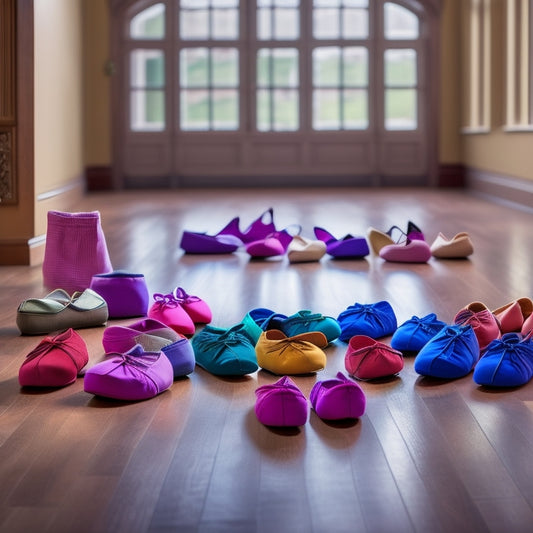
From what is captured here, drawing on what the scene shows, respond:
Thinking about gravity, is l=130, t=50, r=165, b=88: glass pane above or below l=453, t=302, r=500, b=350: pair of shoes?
above

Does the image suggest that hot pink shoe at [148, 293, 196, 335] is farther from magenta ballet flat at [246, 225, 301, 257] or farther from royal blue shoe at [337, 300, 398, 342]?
magenta ballet flat at [246, 225, 301, 257]

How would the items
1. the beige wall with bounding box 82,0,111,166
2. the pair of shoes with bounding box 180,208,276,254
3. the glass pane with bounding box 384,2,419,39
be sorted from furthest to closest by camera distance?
the glass pane with bounding box 384,2,419,39 < the beige wall with bounding box 82,0,111,166 < the pair of shoes with bounding box 180,208,276,254

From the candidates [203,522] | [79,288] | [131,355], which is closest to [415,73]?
[79,288]

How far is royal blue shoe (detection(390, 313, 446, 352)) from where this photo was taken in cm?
279

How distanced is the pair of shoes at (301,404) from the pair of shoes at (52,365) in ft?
1.87

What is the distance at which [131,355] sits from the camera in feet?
7.91

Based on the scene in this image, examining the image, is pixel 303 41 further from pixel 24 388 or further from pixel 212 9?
pixel 24 388

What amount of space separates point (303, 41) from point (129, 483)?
9.62 metres

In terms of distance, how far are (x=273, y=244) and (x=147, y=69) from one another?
253 inches

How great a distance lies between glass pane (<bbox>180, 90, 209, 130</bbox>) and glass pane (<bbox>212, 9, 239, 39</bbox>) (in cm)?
68

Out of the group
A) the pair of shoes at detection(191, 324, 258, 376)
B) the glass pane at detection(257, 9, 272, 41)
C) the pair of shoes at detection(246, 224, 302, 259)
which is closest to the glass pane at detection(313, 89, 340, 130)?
the glass pane at detection(257, 9, 272, 41)

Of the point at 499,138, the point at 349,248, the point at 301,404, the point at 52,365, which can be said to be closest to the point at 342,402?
the point at 301,404

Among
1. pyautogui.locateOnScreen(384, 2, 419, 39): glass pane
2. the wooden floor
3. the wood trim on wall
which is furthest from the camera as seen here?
pyautogui.locateOnScreen(384, 2, 419, 39): glass pane

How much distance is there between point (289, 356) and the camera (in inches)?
101
